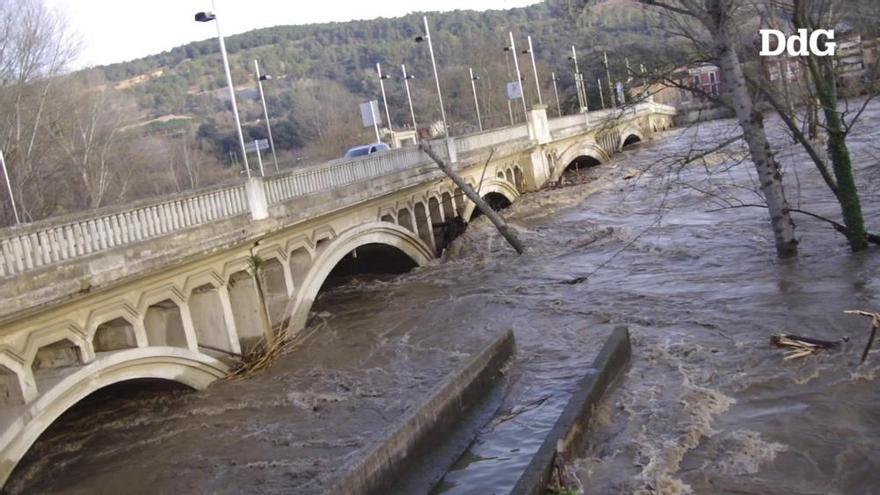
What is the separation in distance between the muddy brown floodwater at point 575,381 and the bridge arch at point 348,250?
68cm

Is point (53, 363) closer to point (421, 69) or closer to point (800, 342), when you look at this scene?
point (800, 342)

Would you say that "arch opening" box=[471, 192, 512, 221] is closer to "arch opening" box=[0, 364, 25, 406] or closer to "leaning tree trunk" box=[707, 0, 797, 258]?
"leaning tree trunk" box=[707, 0, 797, 258]

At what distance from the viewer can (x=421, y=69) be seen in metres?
108

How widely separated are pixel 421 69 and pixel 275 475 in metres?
101

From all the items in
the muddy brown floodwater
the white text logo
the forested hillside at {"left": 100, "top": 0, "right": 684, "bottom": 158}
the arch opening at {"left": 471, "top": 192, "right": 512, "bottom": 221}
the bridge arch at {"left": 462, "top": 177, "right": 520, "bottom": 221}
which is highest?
the forested hillside at {"left": 100, "top": 0, "right": 684, "bottom": 158}

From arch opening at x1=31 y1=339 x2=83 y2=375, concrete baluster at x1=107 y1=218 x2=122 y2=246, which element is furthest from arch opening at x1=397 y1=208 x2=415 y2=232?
arch opening at x1=31 y1=339 x2=83 y2=375

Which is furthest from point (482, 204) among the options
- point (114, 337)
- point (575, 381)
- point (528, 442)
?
point (528, 442)

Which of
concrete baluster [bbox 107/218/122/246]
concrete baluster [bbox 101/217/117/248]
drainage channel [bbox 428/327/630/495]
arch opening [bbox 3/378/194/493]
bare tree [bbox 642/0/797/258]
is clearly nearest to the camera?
drainage channel [bbox 428/327/630/495]

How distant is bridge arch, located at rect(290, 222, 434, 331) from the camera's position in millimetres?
16703

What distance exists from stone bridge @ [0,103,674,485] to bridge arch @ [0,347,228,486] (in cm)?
2

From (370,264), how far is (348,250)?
581cm

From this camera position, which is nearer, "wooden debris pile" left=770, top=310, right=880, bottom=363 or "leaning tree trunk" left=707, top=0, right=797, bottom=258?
"wooden debris pile" left=770, top=310, right=880, bottom=363

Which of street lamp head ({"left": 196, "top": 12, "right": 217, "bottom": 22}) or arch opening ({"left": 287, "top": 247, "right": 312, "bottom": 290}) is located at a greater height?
street lamp head ({"left": 196, "top": 12, "right": 217, "bottom": 22})

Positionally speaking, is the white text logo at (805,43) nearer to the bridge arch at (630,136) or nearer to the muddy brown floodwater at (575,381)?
the muddy brown floodwater at (575,381)
